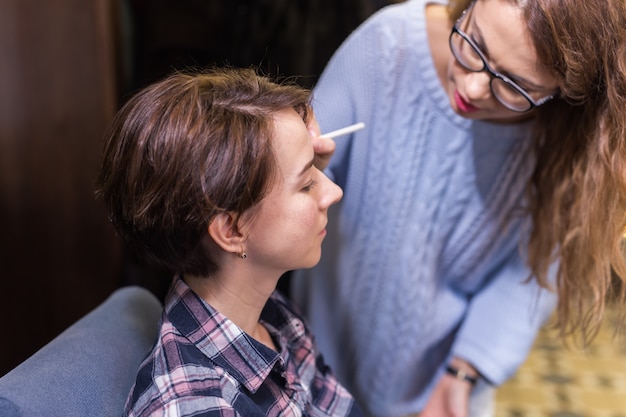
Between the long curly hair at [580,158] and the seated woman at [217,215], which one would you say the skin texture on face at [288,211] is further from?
the long curly hair at [580,158]

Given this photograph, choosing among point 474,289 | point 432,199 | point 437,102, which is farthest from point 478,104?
point 474,289

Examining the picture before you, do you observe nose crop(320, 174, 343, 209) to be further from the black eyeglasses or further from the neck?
→ the black eyeglasses

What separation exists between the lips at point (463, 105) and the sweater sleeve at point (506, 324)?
0.38 metres

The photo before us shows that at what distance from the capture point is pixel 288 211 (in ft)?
2.94

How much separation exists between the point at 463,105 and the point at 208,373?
604mm

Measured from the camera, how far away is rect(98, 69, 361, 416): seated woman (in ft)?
2.73

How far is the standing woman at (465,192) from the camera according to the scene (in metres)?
1.01

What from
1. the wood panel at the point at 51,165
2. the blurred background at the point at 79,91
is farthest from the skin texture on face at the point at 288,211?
the wood panel at the point at 51,165

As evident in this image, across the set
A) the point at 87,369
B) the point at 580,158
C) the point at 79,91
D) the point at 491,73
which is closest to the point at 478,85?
the point at 491,73

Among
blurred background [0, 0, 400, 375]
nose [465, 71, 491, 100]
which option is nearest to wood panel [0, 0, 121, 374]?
blurred background [0, 0, 400, 375]

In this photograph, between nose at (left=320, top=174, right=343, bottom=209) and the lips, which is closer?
nose at (left=320, top=174, right=343, bottom=209)

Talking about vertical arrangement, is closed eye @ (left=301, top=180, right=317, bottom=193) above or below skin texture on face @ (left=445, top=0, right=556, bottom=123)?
below

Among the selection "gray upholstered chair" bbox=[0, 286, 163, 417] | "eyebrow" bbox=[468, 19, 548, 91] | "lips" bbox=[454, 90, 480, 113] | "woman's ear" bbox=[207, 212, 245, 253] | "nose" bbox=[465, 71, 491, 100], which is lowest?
"gray upholstered chair" bbox=[0, 286, 163, 417]

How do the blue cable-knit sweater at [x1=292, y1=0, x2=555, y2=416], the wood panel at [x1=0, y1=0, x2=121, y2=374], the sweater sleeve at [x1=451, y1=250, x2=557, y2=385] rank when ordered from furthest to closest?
1. the wood panel at [x1=0, y1=0, x2=121, y2=374]
2. the sweater sleeve at [x1=451, y1=250, x2=557, y2=385]
3. the blue cable-knit sweater at [x1=292, y1=0, x2=555, y2=416]
